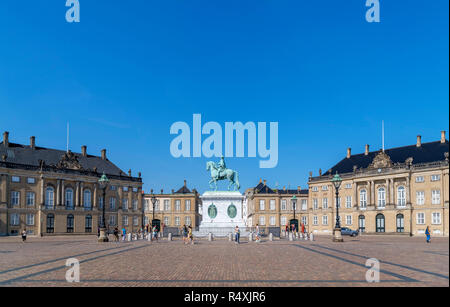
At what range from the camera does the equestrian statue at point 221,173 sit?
46.5 metres

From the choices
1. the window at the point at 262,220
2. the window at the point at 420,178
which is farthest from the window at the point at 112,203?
the window at the point at 420,178

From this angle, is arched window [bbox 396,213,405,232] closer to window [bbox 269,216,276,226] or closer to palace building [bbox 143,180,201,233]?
window [bbox 269,216,276,226]

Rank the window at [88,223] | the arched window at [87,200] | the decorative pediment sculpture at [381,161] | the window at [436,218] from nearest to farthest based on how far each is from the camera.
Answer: the window at [436,218] < the decorative pediment sculpture at [381,161] < the window at [88,223] < the arched window at [87,200]

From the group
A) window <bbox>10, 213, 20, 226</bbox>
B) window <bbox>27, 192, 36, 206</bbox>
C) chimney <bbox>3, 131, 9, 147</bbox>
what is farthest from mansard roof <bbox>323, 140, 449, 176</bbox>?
chimney <bbox>3, 131, 9, 147</bbox>

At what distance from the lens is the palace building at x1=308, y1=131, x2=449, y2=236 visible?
198 feet

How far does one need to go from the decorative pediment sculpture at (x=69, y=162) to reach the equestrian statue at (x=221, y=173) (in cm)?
3118

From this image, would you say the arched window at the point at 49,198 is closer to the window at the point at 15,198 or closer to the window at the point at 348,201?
the window at the point at 15,198

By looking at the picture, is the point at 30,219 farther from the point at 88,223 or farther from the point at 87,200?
the point at 87,200

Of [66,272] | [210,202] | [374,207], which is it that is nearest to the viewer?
[66,272]

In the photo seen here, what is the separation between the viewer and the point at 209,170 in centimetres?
4728

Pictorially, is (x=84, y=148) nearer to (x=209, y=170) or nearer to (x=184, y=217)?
(x=184, y=217)

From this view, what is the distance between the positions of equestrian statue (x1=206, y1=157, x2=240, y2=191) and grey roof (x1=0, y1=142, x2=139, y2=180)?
31236 millimetres
